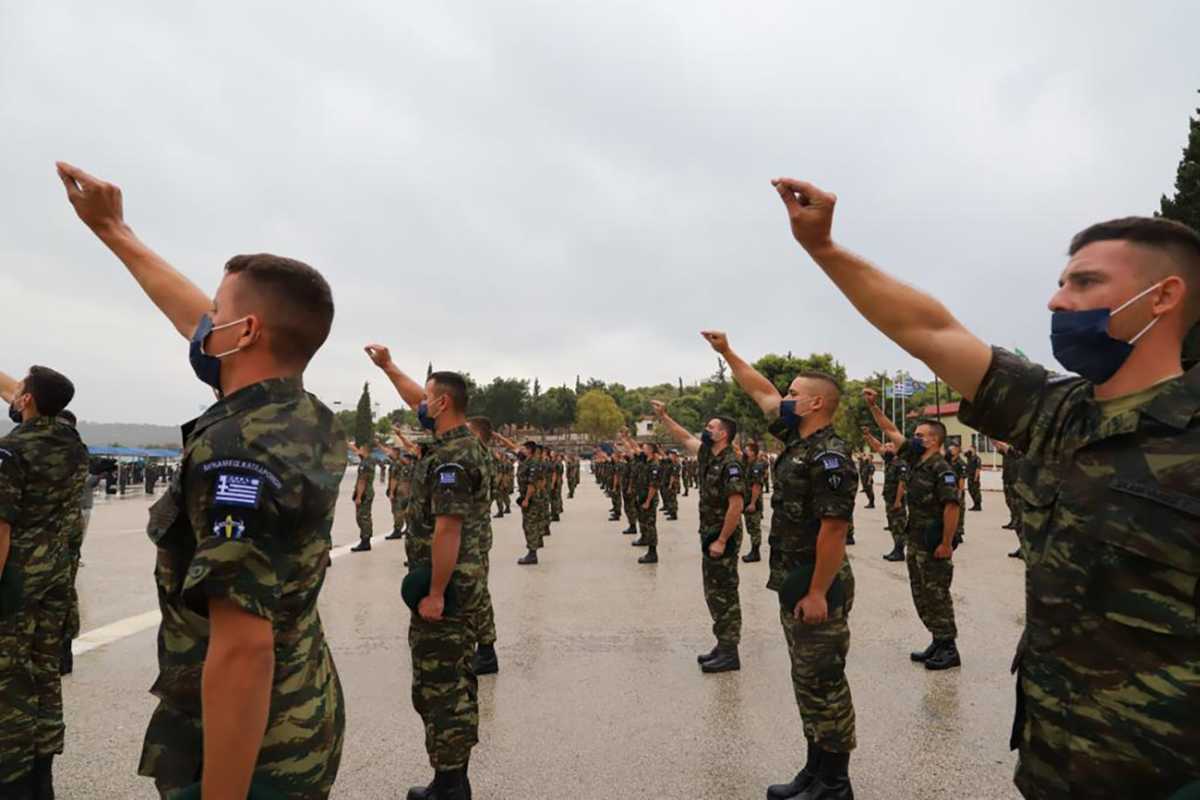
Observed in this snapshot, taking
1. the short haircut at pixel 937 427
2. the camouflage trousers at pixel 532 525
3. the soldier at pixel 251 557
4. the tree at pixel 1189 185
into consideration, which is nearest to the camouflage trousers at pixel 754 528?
the camouflage trousers at pixel 532 525

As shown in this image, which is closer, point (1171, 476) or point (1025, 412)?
point (1171, 476)

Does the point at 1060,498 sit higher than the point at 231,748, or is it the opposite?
the point at 1060,498

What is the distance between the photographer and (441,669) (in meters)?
3.66

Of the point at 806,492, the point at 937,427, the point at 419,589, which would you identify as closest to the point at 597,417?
the point at 937,427

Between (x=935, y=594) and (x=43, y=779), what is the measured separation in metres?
6.25

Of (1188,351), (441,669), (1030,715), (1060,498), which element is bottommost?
(441,669)

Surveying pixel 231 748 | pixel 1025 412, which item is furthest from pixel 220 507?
pixel 1025 412

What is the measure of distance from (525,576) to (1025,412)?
30.0 feet

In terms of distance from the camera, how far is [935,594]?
228 inches

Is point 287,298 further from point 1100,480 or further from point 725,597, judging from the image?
point 725,597

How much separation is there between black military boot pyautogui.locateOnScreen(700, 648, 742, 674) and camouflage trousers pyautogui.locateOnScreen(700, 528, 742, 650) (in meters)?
0.05

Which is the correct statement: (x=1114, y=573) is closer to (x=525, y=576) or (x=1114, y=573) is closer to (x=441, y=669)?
(x=441, y=669)

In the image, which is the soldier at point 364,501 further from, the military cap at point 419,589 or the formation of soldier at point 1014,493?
the formation of soldier at point 1014,493

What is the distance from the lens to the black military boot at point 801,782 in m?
3.47
